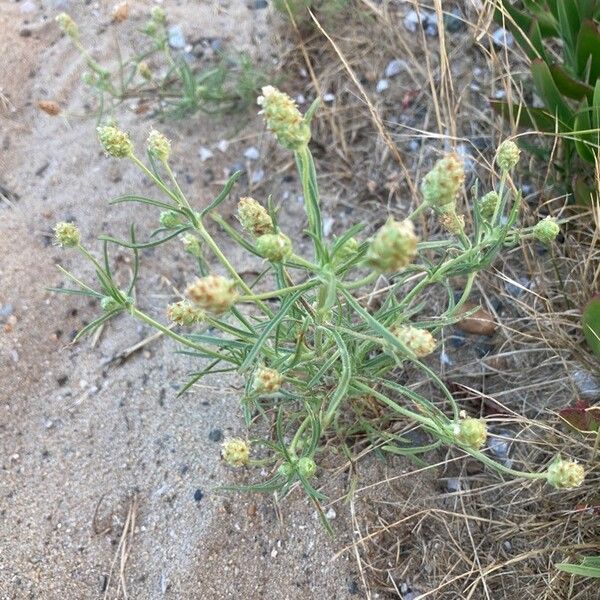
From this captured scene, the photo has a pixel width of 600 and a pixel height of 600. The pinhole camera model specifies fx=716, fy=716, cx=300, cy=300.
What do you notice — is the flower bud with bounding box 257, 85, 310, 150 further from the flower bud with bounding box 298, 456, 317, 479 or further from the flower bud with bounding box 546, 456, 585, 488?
the flower bud with bounding box 546, 456, 585, 488

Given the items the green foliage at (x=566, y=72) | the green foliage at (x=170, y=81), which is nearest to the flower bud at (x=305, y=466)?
the green foliage at (x=566, y=72)

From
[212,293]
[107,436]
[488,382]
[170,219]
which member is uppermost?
[212,293]

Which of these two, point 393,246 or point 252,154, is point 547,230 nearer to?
point 393,246

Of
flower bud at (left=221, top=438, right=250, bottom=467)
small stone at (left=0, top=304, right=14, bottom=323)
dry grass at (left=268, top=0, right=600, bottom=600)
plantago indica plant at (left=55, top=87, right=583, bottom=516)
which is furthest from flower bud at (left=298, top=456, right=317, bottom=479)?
small stone at (left=0, top=304, right=14, bottom=323)

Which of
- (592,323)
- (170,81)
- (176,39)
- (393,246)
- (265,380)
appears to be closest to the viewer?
(393,246)

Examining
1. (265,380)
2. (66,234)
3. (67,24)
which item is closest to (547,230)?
(265,380)

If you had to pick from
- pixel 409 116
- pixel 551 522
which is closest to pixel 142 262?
pixel 409 116

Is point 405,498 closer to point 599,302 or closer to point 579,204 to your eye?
point 599,302
